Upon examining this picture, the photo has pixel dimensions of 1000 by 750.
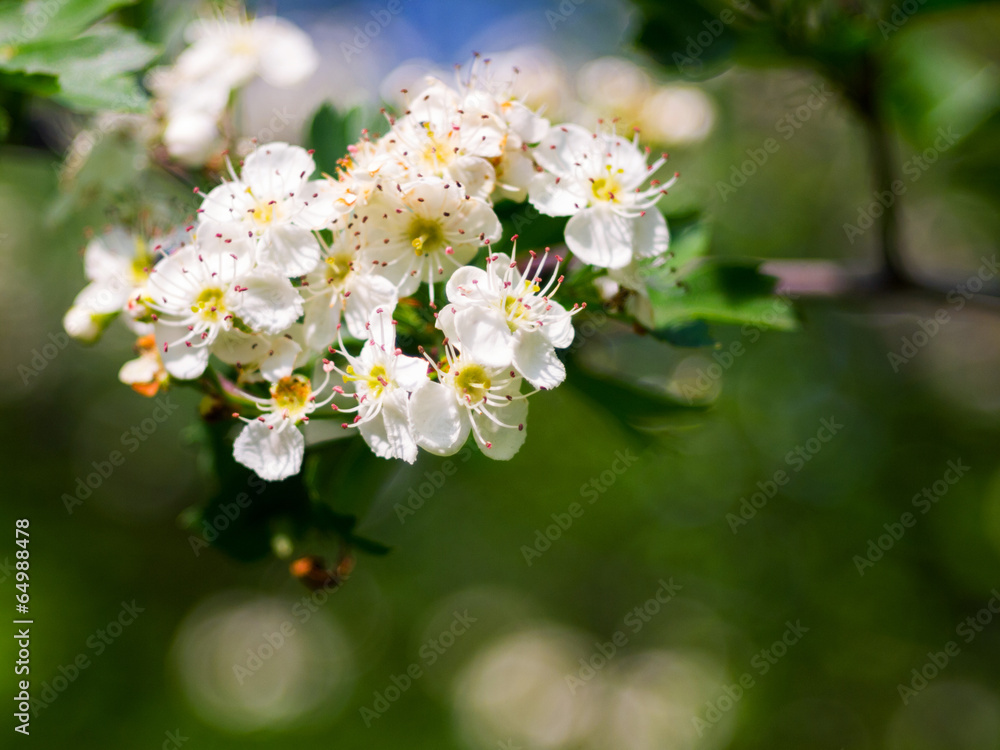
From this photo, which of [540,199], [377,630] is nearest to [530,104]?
[540,199]

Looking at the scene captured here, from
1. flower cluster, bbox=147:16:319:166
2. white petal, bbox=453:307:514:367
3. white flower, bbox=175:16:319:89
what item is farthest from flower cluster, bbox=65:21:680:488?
white flower, bbox=175:16:319:89

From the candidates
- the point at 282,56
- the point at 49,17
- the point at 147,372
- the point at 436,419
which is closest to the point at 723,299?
the point at 436,419

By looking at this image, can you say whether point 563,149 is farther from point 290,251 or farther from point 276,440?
point 276,440

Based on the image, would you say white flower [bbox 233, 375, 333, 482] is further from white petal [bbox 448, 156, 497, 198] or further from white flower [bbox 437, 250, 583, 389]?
white petal [bbox 448, 156, 497, 198]

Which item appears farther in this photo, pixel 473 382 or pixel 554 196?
pixel 554 196

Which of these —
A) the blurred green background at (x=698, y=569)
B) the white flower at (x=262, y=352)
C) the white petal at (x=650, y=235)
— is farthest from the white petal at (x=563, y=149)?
the blurred green background at (x=698, y=569)

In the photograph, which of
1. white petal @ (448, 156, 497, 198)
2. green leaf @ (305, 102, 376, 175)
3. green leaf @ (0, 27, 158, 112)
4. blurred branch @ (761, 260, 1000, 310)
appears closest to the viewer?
white petal @ (448, 156, 497, 198)

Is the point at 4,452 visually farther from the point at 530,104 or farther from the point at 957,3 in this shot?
the point at 957,3

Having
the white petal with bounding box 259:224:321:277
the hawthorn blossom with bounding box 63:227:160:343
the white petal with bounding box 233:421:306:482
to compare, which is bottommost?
the white petal with bounding box 233:421:306:482
